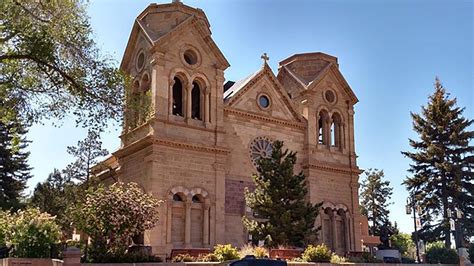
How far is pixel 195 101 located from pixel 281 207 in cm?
1123

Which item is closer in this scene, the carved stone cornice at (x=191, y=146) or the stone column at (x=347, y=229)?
the carved stone cornice at (x=191, y=146)

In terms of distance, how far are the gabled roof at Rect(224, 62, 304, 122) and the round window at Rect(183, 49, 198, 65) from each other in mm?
3337

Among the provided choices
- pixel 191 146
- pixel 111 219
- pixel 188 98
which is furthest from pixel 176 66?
pixel 111 219

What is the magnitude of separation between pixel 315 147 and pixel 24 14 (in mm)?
23971

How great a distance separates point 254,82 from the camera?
36.4m

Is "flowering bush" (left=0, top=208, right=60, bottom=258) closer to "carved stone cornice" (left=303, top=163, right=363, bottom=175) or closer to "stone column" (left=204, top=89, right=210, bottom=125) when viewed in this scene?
"stone column" (left=204, top=89, right=210, bottom=125)

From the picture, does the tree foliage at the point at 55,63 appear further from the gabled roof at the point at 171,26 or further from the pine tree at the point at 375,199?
the pine tree at the point at 375,199

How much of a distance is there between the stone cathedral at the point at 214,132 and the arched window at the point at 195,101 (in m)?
0.06

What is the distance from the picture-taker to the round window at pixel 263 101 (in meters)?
36.7

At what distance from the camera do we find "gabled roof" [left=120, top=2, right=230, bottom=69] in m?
33.6

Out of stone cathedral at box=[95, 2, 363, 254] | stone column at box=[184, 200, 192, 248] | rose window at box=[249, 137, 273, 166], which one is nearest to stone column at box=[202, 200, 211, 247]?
stone cathedral at box=[95, 2, 363, 254]

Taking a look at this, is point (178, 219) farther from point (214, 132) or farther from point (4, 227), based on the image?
point (4, 227)

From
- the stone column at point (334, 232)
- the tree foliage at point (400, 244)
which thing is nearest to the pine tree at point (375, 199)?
the tree foliage at point (400, 244)

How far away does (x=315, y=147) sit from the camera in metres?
38.2
